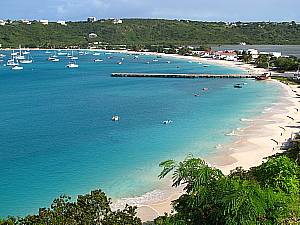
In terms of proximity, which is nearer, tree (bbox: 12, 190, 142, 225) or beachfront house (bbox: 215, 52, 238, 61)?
tree (bbox: 12, 190, 142, 225)

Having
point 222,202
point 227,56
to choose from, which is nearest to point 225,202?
point 222,202

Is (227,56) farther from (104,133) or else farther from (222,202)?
(222,202)

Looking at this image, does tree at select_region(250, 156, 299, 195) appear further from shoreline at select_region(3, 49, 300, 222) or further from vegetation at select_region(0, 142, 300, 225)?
shoreline at select_region(3, 49, 300, 222)

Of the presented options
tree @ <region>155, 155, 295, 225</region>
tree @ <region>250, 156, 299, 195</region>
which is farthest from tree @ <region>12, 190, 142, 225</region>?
tree @ <region>250, 156, 299, 195</region>

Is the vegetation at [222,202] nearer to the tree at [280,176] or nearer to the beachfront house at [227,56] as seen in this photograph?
the tree at [280,176]

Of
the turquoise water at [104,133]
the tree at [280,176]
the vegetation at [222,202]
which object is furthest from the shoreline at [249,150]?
the tree at [280,176]

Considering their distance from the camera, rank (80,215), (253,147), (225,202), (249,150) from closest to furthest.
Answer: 1. (225,202)
2. (80,215)
3. (249,150)
4. (253,147)
